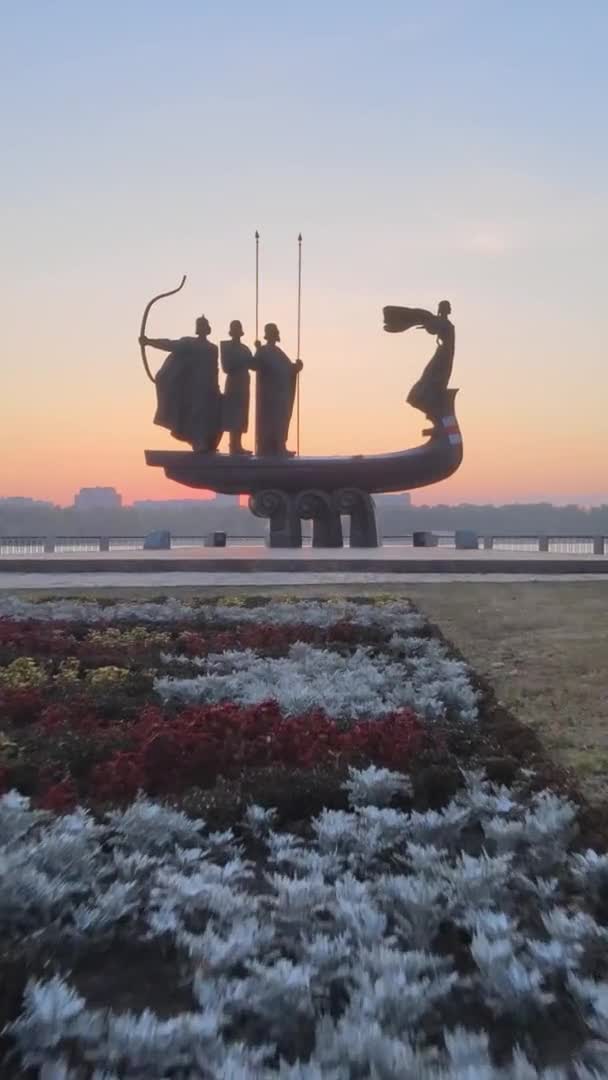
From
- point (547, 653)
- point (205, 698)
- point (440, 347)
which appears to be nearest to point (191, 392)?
point (440, 347)

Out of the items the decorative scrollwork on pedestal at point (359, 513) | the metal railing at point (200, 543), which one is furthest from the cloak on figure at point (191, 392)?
the metal railing at point (200, 543)

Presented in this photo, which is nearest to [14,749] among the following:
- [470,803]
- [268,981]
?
[470,803]

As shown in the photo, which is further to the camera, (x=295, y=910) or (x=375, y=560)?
(x=375, y=560)

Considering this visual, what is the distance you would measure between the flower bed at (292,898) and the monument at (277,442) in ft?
46.8

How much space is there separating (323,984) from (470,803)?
1.10 metres

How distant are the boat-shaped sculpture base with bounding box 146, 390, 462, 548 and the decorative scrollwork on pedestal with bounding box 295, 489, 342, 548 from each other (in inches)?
0.8

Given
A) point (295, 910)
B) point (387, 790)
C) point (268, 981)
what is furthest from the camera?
point (387, 790)

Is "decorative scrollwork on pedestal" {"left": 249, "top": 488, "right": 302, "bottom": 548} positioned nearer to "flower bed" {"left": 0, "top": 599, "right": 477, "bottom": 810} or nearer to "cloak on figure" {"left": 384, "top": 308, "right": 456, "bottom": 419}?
"cloak on figure" {"left": 384, "top": 308, "right": 456, "bottom": 419}

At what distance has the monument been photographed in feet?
59.7

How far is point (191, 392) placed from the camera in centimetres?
1869

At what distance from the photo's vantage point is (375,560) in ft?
48.2

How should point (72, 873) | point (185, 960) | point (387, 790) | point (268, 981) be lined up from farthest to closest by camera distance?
1. point (387, 790)
2. point (72, 873)
3. point (185, 960)
4. point (268, 981)

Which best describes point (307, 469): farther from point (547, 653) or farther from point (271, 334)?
point (547, 653)

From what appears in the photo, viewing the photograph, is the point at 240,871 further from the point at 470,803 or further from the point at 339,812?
the point at 470,803
